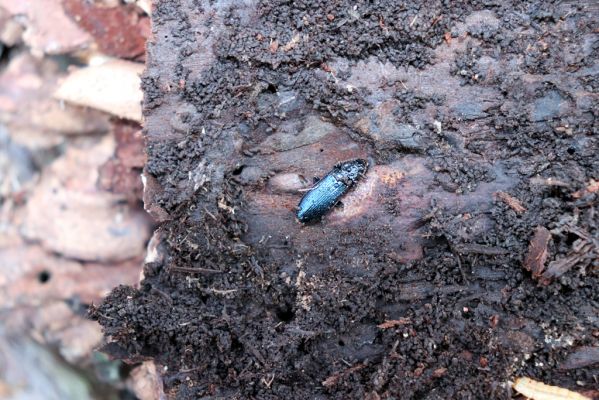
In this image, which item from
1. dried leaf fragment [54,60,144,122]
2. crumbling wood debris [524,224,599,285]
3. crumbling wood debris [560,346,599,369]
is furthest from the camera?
dried leaf fragment [54,60,144,122]

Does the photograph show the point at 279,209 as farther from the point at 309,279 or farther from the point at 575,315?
the point at 575,315

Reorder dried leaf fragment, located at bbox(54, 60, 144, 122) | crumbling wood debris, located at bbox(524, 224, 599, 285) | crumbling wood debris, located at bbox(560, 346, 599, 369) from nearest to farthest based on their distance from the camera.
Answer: crumbling wood debris, located at bbox(524, 224, 599, 285) → crumbling wood debris, located at bbox(560, 346, 599, 369) → dried leaf fragment, located at bbox(54, 60, 144, 122)

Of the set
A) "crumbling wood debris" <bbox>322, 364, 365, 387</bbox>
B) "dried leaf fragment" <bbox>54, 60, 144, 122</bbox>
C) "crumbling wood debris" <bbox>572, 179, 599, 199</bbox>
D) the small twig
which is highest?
"dried leaf fragment" <bbox>54, 60, 144, 122</bbox>

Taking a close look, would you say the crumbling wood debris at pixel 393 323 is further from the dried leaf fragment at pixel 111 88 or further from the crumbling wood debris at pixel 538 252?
the dried leaf fragment at pixel 111 88

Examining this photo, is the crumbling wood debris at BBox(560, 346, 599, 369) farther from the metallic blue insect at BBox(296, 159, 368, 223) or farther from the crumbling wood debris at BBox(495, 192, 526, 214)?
the metallic blue insect at BBox(296, 159, 368, 223)

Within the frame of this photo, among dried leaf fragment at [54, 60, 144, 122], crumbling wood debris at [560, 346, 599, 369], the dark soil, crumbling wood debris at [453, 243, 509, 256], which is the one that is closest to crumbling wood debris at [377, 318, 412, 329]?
the dark soil

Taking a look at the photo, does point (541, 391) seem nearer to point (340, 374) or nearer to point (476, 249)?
point (476, 249)

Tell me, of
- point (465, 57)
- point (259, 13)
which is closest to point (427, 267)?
point (465, 57)

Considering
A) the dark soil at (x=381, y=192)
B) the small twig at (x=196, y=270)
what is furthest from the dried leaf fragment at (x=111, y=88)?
the small twig at (x=196, y=270)
